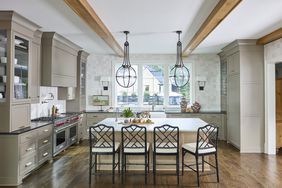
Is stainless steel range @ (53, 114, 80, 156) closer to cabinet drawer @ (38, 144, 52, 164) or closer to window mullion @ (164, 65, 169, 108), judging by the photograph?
cabinet drawer @ (38, 144, 52, 164)

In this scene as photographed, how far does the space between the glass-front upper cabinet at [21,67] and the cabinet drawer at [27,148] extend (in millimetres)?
798

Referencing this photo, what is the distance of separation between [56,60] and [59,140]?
180 cm

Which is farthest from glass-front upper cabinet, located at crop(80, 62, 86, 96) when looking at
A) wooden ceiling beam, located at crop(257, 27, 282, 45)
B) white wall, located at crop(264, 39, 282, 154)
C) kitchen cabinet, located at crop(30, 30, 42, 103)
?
white wall, located at crop(264, 39, 282, 154)

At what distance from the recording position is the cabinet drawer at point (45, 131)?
4566 millimetres

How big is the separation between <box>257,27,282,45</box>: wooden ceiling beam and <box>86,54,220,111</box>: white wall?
230 cm

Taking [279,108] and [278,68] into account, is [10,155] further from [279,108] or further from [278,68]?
[278,68]

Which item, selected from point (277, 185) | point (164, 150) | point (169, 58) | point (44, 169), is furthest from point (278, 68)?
point (44, 169)

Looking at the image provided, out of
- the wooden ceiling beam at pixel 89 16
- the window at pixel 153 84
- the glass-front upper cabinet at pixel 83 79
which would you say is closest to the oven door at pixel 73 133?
the glass-front upper cabinet at pixel 83 79

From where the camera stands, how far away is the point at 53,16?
3.99 metres

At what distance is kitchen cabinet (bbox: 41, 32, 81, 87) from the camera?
17.1 feet

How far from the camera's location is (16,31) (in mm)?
3953

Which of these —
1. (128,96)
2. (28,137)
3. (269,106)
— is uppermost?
(128,96)

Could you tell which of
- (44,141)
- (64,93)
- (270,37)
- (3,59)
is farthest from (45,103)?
(270,37)

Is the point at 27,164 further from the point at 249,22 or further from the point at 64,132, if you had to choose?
the point at 249,22
